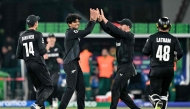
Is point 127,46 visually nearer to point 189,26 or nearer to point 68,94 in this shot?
point 68,94

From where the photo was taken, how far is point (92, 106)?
25062mm

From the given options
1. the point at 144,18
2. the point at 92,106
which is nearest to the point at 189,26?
the point at 144,18

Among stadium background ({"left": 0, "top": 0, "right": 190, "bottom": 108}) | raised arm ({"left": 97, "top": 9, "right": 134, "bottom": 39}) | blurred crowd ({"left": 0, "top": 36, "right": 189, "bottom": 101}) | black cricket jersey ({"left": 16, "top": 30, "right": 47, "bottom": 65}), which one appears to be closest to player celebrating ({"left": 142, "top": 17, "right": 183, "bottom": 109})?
raised arm ({"left": 97, "top": 9, "right": 134, "bottom": 39})

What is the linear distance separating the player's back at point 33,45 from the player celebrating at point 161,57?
2378 mm

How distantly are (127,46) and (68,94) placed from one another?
1808 millimetres

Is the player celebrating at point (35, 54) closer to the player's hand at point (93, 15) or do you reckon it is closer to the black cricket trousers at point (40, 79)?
the black cricket trousers at point (40, 79)

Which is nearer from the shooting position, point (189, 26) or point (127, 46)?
point (127, 46)

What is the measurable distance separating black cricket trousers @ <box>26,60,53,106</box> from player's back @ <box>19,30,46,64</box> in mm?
120

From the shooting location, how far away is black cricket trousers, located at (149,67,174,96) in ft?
51.7

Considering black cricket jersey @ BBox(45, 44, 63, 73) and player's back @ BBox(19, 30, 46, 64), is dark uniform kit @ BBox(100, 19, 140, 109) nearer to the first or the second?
player's back @ BBox(19, 30, 46, 64)

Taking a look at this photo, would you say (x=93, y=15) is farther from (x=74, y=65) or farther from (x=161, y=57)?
(x=161, y=57)

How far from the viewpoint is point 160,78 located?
15.8 m

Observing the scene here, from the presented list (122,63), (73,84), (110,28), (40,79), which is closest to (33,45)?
(40,79)

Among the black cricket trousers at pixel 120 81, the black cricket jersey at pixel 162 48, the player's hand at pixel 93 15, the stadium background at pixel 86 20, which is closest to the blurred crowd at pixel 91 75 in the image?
the stadium background at pixel 86 20
